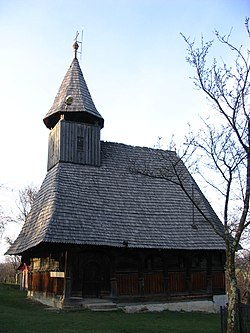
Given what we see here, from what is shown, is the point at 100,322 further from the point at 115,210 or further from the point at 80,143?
the point at 80,143

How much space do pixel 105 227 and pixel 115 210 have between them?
1305mm

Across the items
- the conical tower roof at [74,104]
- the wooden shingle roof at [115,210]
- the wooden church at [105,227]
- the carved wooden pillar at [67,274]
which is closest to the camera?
the carved wooden pillar at [67,274]

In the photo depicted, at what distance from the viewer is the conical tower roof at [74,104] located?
749 inches

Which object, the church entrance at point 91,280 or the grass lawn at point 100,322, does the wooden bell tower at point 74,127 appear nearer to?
the church entrance at point 91,280

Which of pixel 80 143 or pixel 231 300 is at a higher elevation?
pixel 80 143

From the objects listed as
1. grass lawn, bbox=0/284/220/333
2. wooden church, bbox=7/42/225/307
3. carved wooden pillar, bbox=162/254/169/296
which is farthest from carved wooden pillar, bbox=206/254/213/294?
grass lawn, bbox=0/284/220/333

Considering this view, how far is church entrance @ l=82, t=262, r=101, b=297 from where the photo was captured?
52.4 feet

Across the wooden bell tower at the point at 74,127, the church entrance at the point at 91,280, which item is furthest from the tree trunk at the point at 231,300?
the wooden bell tower at the point at 74,127

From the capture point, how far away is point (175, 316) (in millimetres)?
14836

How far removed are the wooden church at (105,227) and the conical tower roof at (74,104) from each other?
1.9 inches

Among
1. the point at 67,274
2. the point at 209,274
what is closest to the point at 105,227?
the point at 67,274

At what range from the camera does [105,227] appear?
16.2m

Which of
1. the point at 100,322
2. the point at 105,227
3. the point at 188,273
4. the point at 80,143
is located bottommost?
the point at 100,322

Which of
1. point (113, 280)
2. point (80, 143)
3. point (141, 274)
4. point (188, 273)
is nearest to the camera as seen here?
point (113, 280)
